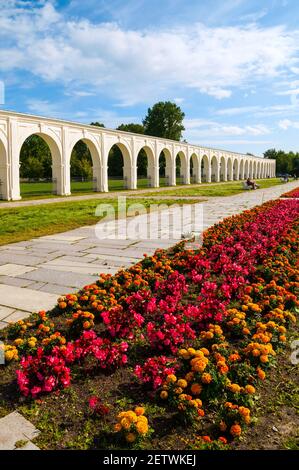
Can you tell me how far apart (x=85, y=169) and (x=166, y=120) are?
21.6m

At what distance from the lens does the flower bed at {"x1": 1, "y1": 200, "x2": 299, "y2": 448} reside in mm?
2139

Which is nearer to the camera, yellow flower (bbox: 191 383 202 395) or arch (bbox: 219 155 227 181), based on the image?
yellow flower (bbox: 191 383 202 395)

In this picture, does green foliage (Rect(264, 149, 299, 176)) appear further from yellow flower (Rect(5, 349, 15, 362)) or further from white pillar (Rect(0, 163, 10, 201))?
yellow flower (Rect(5, 349, 15, 362))

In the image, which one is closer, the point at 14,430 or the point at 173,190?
the point at 14,430

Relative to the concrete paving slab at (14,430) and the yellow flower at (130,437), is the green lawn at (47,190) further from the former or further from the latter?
the yellow flower at (130,437)

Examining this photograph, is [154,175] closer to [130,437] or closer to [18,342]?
[18,342]

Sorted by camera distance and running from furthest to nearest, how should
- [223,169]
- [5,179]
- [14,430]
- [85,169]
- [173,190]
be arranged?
1. [223,169]
2. [85,169]
3. [173,190]
4. [5,179]
5. [14,430]

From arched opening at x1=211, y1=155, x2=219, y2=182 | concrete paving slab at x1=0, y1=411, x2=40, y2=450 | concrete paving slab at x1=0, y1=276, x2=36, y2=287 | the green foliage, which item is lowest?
concrete paving slab at x1=0, y1=411, x2=40, y2=450
